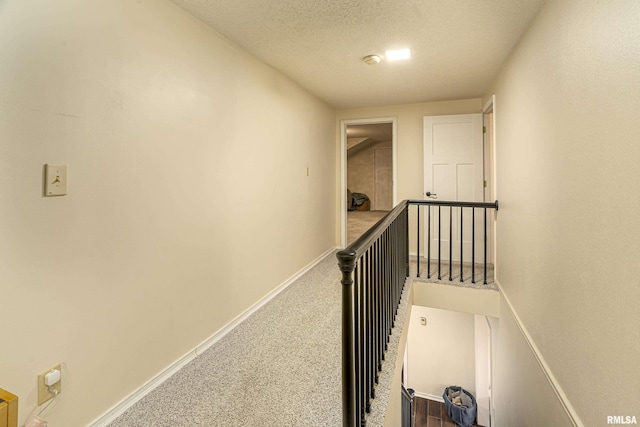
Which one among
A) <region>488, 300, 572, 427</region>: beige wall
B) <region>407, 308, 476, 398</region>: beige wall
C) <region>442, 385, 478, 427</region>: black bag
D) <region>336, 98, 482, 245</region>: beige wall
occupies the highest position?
<region>336, 98, 482, 245</region>: beige wall

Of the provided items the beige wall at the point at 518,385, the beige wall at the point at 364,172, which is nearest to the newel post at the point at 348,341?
the beige wall at the point at 518,385

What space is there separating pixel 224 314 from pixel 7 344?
1294mm

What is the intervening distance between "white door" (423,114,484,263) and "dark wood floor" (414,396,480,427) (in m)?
3.01

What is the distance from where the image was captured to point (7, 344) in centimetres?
116

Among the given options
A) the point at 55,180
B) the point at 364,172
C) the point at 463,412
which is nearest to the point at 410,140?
the point at 55,180

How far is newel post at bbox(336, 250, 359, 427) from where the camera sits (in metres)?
1.19

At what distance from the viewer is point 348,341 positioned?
1.23 metres

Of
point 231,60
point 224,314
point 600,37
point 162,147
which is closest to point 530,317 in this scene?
point 600,37

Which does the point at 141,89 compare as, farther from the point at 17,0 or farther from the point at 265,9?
the point at 265,9

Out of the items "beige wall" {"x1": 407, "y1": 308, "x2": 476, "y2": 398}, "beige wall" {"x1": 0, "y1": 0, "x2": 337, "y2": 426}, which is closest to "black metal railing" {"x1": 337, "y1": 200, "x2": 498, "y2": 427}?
"beige wall" {"x1": 0, "y1": 0, "x2": 337, "y2": 426}

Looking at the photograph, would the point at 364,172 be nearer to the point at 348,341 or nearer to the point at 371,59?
the point at 371,59

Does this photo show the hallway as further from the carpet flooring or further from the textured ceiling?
the textured ceiling

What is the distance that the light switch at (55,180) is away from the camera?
1266mm

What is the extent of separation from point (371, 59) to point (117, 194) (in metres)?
2.23
